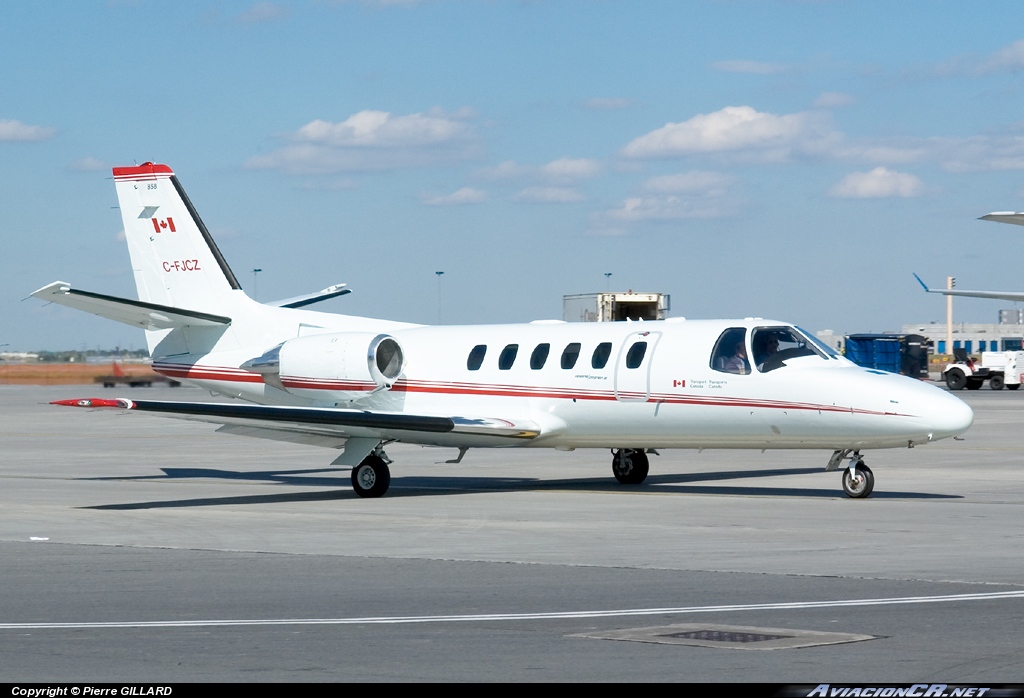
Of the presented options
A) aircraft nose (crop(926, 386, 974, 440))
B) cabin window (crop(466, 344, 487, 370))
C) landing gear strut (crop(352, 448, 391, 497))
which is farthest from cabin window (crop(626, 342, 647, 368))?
aircraft nose (crop(926, 386, 974, 440))

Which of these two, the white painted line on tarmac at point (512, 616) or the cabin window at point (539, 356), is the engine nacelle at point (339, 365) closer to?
the cabin window at point (539, 356)

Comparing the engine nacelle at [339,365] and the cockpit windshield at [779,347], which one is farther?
the engine nacelle at [339,365]

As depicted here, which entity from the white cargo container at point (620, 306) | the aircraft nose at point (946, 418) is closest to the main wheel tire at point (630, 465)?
the aircraft nose at point (946, 418)

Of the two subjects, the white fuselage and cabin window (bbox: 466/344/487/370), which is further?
cabin window (bbox: 466/344/487/370)

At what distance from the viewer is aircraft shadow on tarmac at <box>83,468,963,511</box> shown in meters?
20.7

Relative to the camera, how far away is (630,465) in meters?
23.4

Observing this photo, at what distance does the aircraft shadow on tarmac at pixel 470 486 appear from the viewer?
2069cm

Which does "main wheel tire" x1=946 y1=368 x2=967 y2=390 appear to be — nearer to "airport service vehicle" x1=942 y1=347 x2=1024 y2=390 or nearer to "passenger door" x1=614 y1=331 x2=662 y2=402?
"airport service vehicle" x1=942 y1=347 x2=1024 y2=390

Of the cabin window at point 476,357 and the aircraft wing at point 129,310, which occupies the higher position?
the aircraft wing at point 129,310

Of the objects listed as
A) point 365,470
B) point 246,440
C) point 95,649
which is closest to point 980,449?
point 365,470

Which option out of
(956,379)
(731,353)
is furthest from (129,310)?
(956,379)

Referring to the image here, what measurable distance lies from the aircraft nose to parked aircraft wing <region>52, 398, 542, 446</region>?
5.87m

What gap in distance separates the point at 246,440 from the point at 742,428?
21.9 meters

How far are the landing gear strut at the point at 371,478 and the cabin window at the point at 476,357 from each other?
222cm
